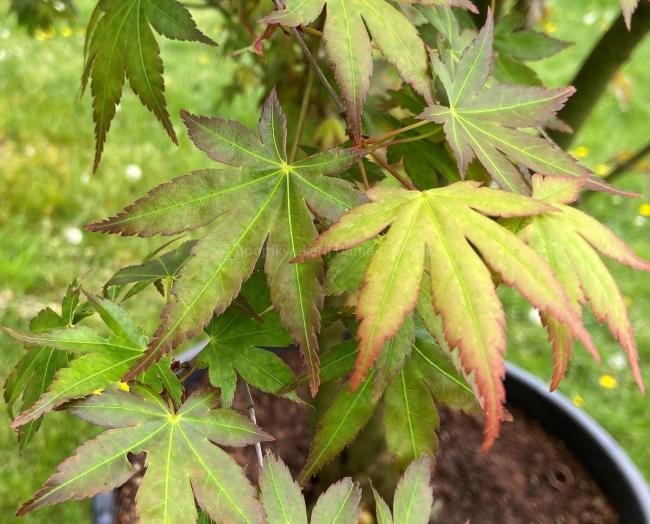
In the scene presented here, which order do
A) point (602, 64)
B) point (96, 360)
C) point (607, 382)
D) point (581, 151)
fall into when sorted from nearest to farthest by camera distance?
point (96, 360) → point (602, 64) → point (607, 382) → point (581, 151)

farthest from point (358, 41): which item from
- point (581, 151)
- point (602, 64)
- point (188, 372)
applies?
point (581, 151)

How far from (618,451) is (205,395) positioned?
83 centimetres

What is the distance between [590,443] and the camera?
3.77 feet

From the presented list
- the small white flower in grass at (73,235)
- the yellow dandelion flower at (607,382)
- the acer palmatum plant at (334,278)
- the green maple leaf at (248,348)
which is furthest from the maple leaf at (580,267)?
the small white flower in grass at (73,235)

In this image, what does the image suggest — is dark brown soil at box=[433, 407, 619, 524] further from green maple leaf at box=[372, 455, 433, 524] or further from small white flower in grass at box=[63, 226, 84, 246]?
small white flower in grass at box=[63, 226, 84, 246]

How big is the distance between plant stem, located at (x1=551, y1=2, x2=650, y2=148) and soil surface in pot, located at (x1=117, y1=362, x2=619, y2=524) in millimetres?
559

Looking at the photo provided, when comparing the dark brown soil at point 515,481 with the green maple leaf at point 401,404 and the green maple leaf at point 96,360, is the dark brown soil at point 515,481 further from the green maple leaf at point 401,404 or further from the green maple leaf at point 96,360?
the green maple leaf at point 96,360

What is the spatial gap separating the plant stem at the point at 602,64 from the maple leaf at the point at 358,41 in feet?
1.68

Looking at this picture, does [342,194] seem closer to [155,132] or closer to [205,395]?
[205,395]

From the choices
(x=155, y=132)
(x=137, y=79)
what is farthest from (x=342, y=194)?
(x=155, y=132)

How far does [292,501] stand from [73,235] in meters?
1.53

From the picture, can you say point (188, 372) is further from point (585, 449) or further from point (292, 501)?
point (585, 449)

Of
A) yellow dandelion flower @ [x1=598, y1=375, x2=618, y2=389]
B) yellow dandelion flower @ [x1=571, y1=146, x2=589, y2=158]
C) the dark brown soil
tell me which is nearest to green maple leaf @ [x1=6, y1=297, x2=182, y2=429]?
the dark brown soil

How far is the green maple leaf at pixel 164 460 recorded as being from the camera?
0.52 meters
